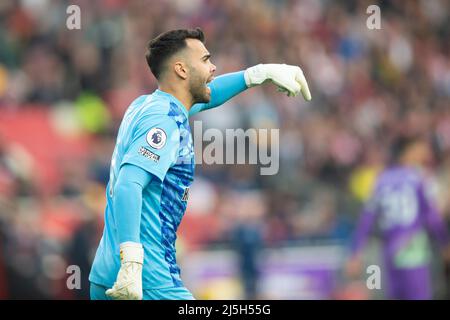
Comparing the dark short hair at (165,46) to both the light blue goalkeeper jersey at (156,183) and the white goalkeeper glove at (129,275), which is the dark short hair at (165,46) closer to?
the light blue goalkeeper jersey at (156,183)

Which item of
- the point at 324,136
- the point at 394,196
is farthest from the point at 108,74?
the point at 394,196

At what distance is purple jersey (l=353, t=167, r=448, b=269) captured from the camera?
11.3 meters

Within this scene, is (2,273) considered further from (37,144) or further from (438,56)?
(438,56)

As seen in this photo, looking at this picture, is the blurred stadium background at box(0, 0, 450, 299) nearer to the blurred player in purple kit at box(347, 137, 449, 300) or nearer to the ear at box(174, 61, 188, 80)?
the blurred player in purple kit at box(347, 137, 449, 300)

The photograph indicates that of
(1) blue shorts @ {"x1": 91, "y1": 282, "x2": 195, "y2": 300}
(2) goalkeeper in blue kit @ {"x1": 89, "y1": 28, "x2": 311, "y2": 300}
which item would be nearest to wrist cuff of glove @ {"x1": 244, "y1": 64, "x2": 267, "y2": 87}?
(2) goalkeeper in blue kit @ {"x1": 89, "y1": 28, "x2": 311, "y2": 300}

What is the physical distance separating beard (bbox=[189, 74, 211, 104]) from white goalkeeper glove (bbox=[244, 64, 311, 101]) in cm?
54

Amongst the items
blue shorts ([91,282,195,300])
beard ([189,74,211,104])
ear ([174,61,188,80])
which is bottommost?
blue shorts ([91,282,195,300])

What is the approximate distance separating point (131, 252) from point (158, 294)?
0.43 meters

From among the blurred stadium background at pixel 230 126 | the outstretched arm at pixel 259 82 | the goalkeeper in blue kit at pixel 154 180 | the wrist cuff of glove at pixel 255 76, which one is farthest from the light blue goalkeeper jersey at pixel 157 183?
the blurred stadium background at pixel 230 126

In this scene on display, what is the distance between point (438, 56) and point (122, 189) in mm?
12927

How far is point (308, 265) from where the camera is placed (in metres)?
12.5

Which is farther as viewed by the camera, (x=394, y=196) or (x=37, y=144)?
(x=37, y=144)

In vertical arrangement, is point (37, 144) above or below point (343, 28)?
below

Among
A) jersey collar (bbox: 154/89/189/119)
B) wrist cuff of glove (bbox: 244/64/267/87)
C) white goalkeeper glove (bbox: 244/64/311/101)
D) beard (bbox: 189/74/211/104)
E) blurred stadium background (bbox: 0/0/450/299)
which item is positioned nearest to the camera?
jersey collar (bbox: 154/89/189/119)
